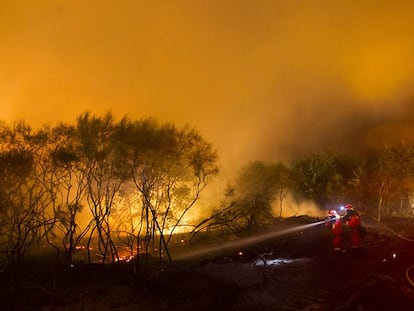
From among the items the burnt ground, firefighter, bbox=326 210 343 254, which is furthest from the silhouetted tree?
firefighter, bbox=326 210 343 254

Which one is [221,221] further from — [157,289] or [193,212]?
[157,289]

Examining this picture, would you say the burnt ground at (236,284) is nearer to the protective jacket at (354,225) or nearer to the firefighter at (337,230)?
the firefighter at (337,230)

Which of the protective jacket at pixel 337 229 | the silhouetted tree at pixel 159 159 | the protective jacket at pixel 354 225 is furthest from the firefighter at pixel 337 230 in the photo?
the silhouetted tree at pixel 159 159

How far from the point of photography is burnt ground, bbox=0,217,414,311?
1767cm

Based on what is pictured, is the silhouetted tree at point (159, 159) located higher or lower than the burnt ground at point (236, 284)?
higher

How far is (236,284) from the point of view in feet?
70.1

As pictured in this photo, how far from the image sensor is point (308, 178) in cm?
6419

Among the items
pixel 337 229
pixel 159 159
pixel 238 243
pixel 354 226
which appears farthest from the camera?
pixel 238 243

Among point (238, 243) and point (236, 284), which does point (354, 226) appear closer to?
point (236, 284)

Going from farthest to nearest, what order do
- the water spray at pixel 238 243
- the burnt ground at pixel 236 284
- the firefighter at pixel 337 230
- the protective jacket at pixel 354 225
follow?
the water spray at pixel 238 243 → the firefighter at pixel 337 230 → the protective jacket at pixel 354 225 → the burnt ground at pixel 236 284

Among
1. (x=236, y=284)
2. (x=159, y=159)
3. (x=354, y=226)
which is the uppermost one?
(x=159, y=159)

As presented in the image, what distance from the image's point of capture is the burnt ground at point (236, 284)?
1767 centimetres

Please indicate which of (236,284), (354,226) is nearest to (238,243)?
(236,284)

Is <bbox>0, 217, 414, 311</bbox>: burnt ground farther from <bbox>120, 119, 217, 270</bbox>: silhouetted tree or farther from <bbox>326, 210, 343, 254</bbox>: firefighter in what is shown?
<bbox>120, 119, 217, 270</bbox>: silhouetted tree
